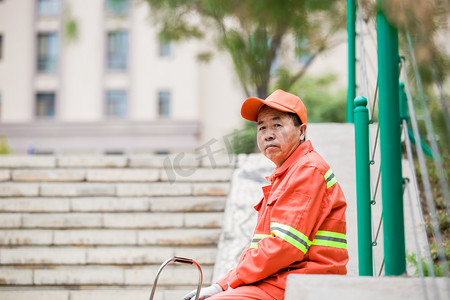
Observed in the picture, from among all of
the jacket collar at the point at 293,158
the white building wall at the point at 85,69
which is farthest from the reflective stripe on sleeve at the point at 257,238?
the white building wall at the point at 85,69

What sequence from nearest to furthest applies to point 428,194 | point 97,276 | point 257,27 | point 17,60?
1. point 428,194
2. point 97,276
3. point 257,27
4. point 17,60

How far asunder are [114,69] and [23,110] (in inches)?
205

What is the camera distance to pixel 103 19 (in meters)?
25.5

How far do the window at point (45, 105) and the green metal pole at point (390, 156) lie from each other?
25383 mm

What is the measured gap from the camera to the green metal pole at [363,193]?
2324 millimetres

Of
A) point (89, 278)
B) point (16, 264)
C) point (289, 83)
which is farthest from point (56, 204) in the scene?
point (289, 83)

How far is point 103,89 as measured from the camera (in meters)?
25.4

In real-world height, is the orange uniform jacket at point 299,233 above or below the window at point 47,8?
below

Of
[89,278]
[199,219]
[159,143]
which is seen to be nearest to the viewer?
[89,278]

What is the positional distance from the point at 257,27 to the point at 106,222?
5147 millimetres

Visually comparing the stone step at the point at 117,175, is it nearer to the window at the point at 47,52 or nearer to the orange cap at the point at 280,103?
the orange cap at the point at 280,103

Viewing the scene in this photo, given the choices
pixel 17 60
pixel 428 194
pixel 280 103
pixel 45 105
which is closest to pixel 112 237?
pixel 280 103

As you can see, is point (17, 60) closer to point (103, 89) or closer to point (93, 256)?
point (103, 89)

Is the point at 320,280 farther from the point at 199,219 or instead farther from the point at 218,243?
the point at 199,219
